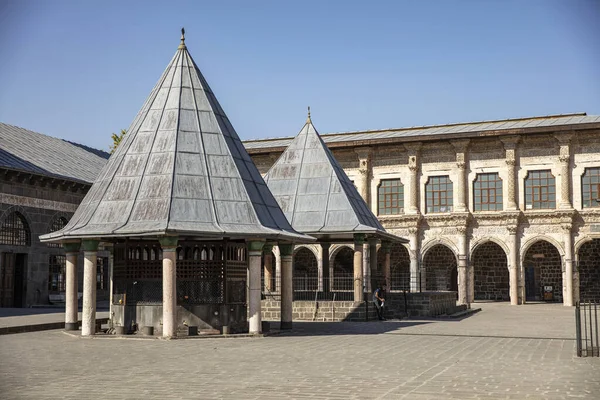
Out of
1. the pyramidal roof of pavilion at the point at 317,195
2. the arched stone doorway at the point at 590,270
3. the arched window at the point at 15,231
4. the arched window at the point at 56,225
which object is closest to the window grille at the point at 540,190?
the arched stone doorway at the point at 590,270

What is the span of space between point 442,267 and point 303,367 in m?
34.3

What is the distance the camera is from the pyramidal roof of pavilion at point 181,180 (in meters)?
17.0

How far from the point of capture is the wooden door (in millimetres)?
32844

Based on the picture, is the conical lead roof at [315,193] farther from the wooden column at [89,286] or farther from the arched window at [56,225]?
the arched window at [56,225]

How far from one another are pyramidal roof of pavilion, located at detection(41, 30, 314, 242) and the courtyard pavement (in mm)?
2327

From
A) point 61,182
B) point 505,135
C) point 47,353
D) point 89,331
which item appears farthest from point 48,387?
point 505,135

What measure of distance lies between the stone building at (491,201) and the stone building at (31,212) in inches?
414

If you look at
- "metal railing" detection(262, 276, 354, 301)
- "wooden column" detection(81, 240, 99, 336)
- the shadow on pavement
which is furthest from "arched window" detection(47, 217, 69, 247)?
"wooden column" detection(81, 240, 99, 336)

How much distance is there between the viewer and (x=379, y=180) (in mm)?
43562

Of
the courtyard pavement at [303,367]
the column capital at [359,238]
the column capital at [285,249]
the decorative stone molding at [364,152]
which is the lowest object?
the courtyard pavement at [303,367]

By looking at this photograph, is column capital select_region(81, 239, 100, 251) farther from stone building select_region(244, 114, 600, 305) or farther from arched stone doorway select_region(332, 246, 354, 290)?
arched stone doorway select_region(332, 246, 354, 290)

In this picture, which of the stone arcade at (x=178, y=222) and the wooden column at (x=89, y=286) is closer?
the stone arcade at (x=178, y=222)

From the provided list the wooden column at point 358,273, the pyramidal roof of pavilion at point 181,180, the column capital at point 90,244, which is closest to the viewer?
the pyramidal roof of pavilion at point 181,180

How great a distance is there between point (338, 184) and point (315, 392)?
16.8 m
